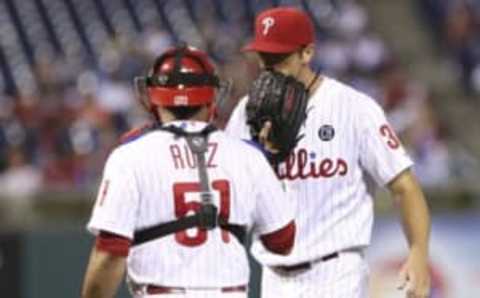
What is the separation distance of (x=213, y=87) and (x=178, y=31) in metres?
10.2

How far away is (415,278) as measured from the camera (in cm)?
538

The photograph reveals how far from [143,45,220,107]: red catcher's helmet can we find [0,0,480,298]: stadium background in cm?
471

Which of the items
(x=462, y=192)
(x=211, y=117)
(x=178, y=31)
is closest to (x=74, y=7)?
(x=178, y=31)

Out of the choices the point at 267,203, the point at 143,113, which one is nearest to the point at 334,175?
the point at 267,203

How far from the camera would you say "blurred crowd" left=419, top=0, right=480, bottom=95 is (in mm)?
14086

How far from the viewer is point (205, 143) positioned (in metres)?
4.70

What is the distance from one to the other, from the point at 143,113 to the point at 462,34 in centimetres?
344

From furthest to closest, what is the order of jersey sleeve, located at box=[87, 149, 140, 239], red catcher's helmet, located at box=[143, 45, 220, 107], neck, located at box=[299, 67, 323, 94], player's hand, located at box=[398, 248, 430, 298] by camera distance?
neck, located at box=[299, 67, 323, 94] → player's hand, located at box=[398, 248, 430, 298] → red catcher's helmet, located at box=[143, 45, 220, 107] → jersey sleeve, located at box=[87, 149, 140, 239]

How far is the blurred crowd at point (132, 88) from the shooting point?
1195cm

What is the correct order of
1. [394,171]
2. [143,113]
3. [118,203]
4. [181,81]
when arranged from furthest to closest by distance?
[143,113], [394,171], [181,81], [118,203]

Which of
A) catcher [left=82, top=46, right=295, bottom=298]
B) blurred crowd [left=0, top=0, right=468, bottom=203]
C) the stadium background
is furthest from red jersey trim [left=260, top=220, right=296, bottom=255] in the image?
blurred crowd [left=0, top=0, right=468, bottom=203]

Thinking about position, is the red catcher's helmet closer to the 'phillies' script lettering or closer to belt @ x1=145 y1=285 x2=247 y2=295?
belt @ x1=145 y1=285 x2=247 y2=295

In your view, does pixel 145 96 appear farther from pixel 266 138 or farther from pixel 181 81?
pixel 266 138

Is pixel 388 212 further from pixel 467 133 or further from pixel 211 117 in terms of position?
pixel 211 117
